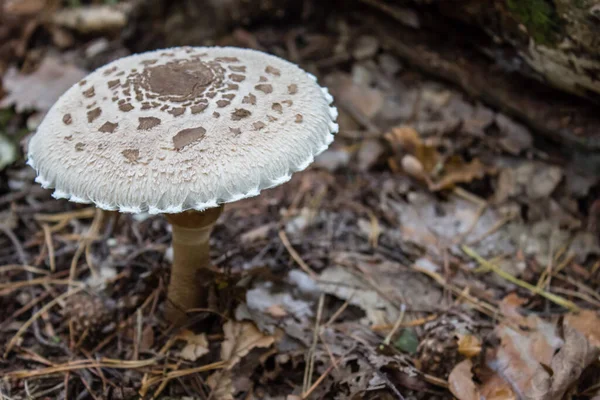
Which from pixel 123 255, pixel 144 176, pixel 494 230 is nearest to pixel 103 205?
pixel 144 176

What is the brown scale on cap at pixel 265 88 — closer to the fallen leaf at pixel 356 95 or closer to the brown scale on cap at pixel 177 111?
the brown scale on cap at pixel 177 111

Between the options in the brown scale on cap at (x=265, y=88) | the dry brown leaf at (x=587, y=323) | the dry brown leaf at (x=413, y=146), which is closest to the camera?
the brown scale on cap at (x=265, y=88)

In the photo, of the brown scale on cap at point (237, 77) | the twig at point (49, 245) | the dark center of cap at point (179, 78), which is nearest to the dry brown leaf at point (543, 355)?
the brown scale on cap at point (237, 77)

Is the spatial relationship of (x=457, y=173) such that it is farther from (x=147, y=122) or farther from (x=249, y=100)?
(x=147, y=122)

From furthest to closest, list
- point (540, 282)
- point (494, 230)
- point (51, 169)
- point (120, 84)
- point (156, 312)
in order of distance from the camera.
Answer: point (494, 230)
point (540, 282)
point (156, 312)
point (120, 84)
point (51, 169)

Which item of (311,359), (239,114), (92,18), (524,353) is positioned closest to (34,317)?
(311,359)

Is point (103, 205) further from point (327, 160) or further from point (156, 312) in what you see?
point (327, 160)
